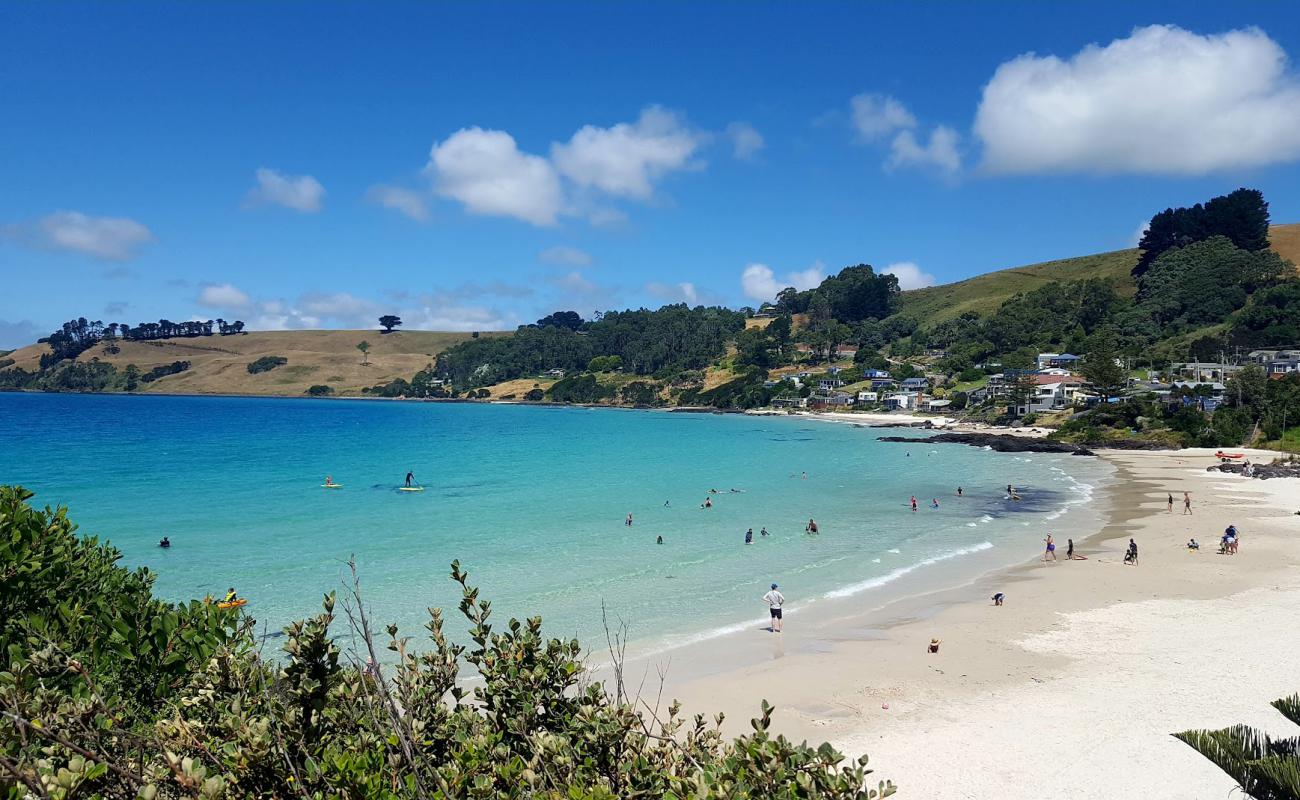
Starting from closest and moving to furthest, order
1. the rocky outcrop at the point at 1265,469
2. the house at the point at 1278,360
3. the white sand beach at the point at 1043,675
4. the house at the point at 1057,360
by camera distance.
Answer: the white sand beach at the point at 1043,675
the rocky outcrop at the point at 1265,469
the house at the point at 1278,360
the house at the point at 1057,360

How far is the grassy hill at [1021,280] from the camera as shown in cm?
14738

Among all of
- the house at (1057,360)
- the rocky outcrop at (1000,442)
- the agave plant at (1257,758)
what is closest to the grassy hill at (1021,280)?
the house at (1057,360)

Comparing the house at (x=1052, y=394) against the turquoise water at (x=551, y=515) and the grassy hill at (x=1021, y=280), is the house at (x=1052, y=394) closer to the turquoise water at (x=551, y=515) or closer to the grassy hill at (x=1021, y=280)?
the turquoise water at (x=551, y=515)

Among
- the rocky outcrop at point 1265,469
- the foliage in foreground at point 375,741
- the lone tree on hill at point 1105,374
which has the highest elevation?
the lone tree on hill at point 1105,374

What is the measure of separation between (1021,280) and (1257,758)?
192 m

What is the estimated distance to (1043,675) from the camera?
17094mm

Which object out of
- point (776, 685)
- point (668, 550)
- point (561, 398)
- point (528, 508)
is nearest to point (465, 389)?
point (561, 398)

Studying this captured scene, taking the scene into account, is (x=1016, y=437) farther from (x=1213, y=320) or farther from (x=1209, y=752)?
(x=1209, y=752)

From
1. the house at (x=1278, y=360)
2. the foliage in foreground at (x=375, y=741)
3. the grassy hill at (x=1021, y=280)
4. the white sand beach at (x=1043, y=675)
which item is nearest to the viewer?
the foliage in foreground at (x=375, y=741)

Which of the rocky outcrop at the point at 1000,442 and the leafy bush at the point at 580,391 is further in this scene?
the leafy bush at the point at 580,391

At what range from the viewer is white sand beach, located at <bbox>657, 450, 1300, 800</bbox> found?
12656mm

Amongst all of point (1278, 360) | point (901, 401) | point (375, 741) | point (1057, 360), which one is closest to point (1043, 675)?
point (375, 741)

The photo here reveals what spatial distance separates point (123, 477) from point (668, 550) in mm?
43493

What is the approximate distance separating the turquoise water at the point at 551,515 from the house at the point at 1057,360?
139ft
